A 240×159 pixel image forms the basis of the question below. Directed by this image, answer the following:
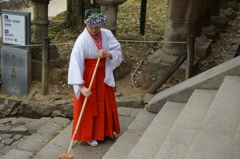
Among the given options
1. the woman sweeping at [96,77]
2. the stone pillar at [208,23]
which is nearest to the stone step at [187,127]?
the woman sweeping at [96,77]

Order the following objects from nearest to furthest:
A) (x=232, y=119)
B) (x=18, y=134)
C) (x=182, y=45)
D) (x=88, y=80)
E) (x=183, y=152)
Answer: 1. (x=183, y=152)
2. (x=232, y=119)
3. (x=88, y=80)
4. (x=18, y=134)
5. (x=182, y=45)

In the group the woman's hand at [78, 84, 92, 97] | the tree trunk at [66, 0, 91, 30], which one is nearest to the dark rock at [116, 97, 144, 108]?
the woman's hand at [78, 84, 92, 97]

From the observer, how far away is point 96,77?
4449mm

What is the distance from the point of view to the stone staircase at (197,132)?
323cm

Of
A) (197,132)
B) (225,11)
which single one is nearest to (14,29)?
(197,132)

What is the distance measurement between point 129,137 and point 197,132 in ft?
3.77

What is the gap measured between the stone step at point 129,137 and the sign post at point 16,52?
2.87 m

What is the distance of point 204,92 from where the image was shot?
468 centimetres

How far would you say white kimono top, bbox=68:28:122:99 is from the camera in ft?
13.8

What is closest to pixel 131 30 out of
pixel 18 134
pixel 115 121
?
pixel 18 134

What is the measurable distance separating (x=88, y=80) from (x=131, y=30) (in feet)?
20.5

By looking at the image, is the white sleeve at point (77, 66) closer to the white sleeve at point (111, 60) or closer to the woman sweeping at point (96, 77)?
the woman sweeping at point (96, 77)

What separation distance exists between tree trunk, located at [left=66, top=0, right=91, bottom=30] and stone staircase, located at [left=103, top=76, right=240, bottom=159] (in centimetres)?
582

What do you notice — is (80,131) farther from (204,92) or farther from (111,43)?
(204,92)
